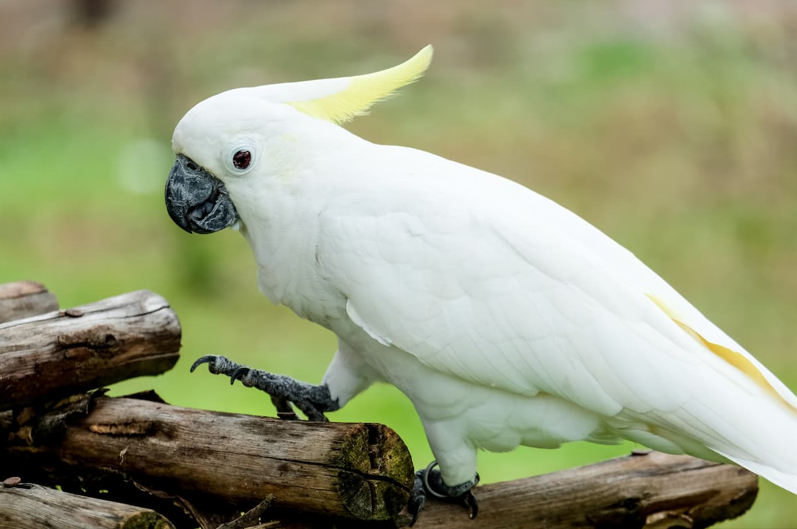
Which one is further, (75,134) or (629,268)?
(75,134)

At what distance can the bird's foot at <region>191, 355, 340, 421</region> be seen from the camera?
2402mm

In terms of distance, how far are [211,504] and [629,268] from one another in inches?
50.0

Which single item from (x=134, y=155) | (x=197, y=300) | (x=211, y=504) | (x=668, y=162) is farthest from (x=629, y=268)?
(x=134, y=155)

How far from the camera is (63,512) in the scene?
194cm

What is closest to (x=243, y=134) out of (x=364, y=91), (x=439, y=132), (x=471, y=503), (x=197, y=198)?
(x=197, y=198)

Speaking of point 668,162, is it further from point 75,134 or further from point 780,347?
point 75,134

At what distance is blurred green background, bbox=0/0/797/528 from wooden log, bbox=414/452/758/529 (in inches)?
84.0

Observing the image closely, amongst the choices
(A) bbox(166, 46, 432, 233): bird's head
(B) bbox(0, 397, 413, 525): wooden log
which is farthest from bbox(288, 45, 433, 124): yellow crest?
(B) bbox(0, 397, 413, 525): wooden log

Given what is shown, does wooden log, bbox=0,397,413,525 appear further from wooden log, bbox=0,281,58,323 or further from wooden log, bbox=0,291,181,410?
wooden log, bbox=0,281,58,323

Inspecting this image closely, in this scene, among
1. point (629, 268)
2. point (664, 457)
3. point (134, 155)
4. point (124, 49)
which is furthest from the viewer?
point (124, 49)

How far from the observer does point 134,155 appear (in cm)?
732

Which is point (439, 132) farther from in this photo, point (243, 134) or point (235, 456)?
point (235, 456)

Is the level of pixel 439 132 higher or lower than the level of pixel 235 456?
higher

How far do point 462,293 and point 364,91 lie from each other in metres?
0.65
